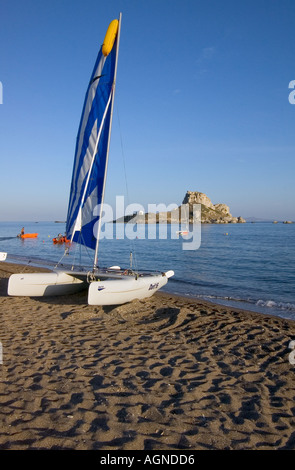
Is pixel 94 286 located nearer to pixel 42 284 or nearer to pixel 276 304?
pixel 42 284

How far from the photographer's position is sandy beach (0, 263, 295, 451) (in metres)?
3.79

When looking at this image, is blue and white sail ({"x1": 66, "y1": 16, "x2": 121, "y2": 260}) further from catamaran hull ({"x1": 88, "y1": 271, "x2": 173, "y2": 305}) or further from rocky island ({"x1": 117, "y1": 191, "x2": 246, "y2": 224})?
rocky island ({"x1": 117, "y1": 191, "x2": 246, "y2": 224})

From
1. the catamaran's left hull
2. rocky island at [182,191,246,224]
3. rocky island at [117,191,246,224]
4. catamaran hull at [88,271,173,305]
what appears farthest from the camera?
rocky island at [182,191,246,224]

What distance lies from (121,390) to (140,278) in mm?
5488

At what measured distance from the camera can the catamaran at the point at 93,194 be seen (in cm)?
1055

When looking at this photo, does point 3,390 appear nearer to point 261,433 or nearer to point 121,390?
point 121,390

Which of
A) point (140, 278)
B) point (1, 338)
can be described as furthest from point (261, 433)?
point (140, 278)

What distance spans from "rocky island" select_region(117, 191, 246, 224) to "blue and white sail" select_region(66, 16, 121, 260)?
151 m

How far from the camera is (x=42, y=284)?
424 inches

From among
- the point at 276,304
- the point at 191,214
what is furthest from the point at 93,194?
the point at 191,214

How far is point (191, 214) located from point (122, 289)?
17099 cm

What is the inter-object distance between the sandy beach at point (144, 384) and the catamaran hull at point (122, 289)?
30.3 inches

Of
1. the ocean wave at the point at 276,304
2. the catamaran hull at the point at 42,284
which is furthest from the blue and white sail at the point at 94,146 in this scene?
the ocean wave at the point at 276,304

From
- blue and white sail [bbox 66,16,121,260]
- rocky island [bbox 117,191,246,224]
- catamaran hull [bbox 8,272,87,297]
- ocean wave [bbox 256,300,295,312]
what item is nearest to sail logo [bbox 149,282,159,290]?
blue and white sail [bbox 66,16,121,260]
